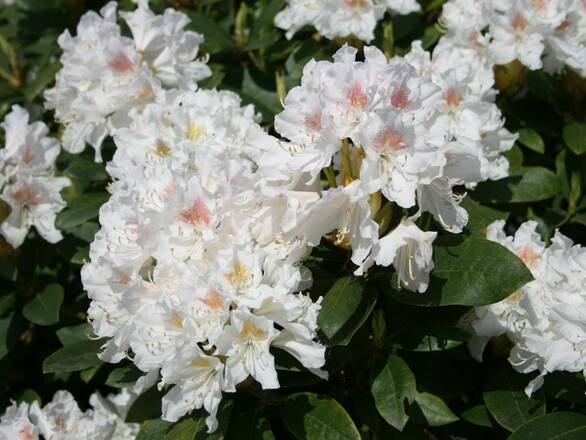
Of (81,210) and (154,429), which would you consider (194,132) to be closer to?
(81,210)

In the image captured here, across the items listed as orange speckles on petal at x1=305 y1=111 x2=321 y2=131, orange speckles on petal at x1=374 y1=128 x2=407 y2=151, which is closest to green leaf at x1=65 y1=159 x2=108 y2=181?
orange speckles on petal at x1=305 y1=111 x2=321 y2=131

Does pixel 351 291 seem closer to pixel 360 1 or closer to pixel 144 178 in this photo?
pixel 144 178

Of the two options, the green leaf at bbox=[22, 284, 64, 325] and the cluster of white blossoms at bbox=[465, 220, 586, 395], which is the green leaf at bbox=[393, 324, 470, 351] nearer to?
the cluster of white blossoms at bbox=[465, 220, 586, 395]

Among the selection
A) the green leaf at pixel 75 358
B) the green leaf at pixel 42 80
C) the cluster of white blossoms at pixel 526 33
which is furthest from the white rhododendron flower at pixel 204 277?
the green leaf at pixel 42 80

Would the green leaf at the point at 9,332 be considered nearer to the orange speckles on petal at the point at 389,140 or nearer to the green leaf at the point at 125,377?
the green leaf at the point at 125,377

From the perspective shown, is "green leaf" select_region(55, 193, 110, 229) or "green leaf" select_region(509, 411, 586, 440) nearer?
"green leaf" select_region(509, 411, 586, 440)

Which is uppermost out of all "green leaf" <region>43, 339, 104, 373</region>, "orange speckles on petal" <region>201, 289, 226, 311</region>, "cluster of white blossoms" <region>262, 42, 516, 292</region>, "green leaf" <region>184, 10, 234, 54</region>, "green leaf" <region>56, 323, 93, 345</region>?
"cluster of white blossoms" <region>262, 42, 516, 292</region>

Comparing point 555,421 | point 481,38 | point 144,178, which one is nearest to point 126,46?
point 144,178

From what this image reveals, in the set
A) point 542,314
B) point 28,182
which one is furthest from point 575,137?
point 28,182
